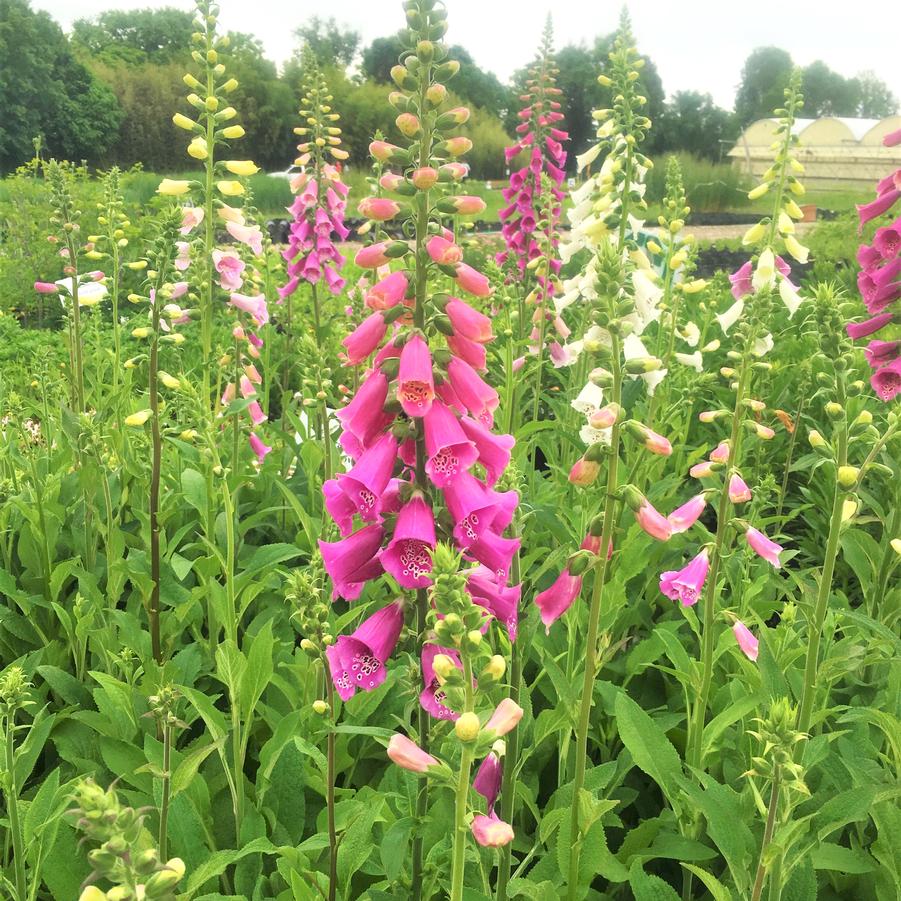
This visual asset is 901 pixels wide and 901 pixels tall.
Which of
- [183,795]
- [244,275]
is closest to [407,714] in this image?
[183,795]

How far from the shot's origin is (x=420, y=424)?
1862 mm

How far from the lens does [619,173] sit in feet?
13.6

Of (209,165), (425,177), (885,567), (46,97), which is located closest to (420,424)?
(425,177)

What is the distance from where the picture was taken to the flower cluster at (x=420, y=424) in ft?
5.92

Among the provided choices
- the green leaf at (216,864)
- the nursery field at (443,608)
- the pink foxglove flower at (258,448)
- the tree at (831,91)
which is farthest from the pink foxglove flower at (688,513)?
the tree at (831,91)

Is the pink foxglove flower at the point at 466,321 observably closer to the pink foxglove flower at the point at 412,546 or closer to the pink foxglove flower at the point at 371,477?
the pink foxglove flower at the point at 371,477

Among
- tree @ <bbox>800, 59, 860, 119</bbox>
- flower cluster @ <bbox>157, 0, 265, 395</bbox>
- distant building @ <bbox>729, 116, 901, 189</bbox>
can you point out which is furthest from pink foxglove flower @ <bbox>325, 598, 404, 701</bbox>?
tree @ <bbox>800, 59, 860, 119</bbox>

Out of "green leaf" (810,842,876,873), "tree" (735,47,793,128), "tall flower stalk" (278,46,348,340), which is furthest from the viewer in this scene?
"tree" (735,47,793,128)

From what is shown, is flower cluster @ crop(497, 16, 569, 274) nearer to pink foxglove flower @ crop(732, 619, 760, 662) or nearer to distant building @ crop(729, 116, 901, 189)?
pink foxglove flower @ crop(732, 619, 760, 662)

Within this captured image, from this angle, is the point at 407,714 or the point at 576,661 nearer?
the point at 407,714

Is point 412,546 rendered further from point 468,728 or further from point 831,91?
point 831,91

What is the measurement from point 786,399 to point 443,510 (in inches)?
198

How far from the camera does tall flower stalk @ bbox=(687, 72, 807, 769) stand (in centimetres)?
262

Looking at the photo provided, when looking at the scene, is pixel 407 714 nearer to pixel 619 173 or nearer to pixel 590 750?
pixel 590 750
